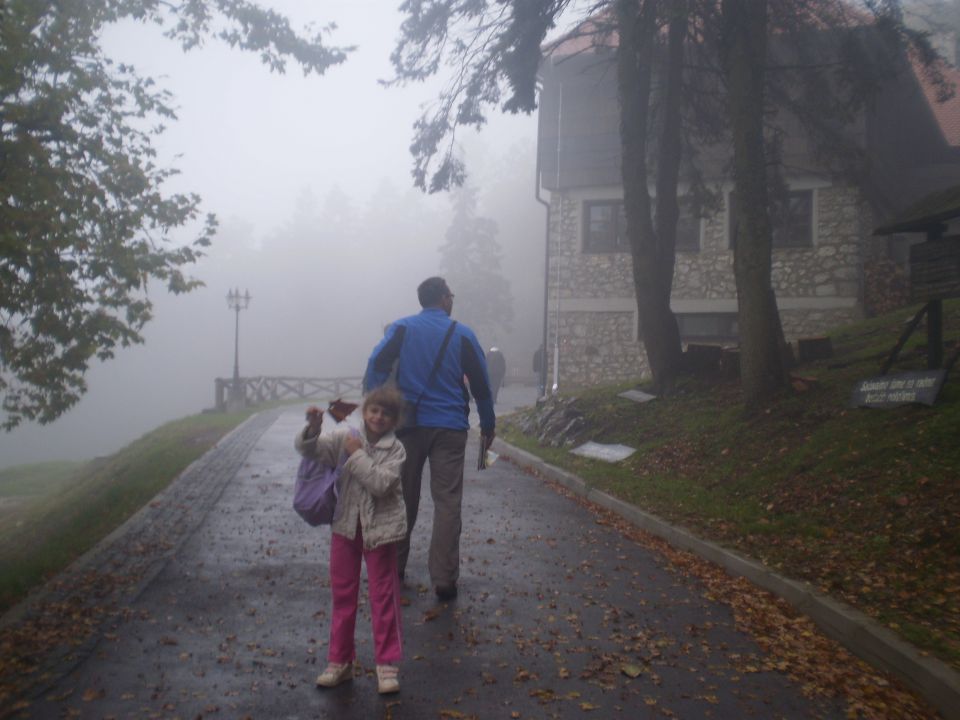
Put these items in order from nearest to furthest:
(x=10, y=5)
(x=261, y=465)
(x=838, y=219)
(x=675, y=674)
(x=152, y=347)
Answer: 1. (x=675, y=674)
2. (x=10, y=5)
3. (x=261, y=465)
4. (x=838, y=219)
5. (x=152, y=347)

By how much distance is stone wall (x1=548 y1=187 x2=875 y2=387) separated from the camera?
79.0 ft

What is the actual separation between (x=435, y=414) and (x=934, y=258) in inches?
258

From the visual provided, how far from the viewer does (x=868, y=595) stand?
A: 5.95 meters

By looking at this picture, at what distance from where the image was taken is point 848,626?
5.43m

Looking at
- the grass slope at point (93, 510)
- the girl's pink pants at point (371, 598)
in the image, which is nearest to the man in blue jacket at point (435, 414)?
the girl's pink pants at point (371, 598)

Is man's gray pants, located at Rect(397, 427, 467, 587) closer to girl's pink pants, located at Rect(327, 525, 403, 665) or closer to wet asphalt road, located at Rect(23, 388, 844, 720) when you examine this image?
wet asphalt road, located at Rect(23, 388, 844, 720)

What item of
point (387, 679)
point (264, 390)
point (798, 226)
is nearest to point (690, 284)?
point (798, 226)

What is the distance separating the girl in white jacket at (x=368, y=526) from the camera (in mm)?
4512

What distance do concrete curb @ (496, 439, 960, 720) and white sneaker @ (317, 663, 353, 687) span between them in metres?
2.83

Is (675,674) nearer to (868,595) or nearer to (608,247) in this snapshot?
(868,595)

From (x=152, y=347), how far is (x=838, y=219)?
87458 millimetres

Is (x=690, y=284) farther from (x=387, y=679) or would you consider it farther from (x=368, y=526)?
(x=387, y=679)

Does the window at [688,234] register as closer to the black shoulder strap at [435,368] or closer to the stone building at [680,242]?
the stone building at [680,242]

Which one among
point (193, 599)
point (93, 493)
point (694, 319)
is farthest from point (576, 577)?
point (694, 319)
